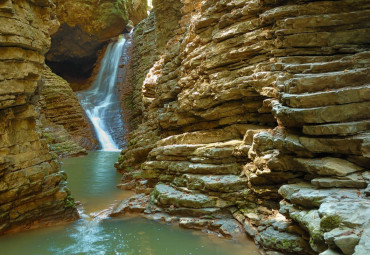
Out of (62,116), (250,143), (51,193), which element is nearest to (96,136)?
(62,116)

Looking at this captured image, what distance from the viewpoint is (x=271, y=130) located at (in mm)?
8266

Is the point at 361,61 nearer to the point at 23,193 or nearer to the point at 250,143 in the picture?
the point at 250,143

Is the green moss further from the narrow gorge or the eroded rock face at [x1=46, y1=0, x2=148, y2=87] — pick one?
the eroded rock face at [x1=46, y1=0, x2=148, y2=87]

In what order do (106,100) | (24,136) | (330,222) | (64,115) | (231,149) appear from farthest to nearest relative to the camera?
(106,100), (64,115), (231,149), (24,136), (330,222)

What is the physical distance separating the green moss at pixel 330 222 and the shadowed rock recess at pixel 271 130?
0.02 m

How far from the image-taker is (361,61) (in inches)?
295

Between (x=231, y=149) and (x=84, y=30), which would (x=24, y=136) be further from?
(x=84, y=30)

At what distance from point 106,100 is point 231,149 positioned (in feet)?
81.1

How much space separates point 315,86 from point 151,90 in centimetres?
1340

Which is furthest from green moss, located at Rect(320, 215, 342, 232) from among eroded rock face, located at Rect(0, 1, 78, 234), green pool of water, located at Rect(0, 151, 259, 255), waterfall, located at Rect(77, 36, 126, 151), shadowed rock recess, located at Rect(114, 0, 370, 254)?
waterfall, located at Rect(77, 36, 126, 151)

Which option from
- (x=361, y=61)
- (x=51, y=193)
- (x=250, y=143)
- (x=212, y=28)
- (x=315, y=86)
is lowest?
(x=51, y=193)

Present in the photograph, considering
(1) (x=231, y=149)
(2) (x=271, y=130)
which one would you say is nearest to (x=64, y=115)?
(1) (x=231, y=149)

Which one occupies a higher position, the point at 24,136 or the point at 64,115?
the point at 64,115

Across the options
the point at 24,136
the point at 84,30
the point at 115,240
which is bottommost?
the point at 115,240
